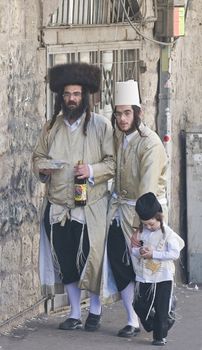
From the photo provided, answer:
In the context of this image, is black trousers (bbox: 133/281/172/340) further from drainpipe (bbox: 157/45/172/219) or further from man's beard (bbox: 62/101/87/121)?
drainpipe (bbox: 157/45/172/219)

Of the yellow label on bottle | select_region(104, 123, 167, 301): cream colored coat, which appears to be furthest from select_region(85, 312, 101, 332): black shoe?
the yellow label on bottle

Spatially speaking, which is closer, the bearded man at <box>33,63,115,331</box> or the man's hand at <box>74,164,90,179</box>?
the man's hand at <box>74,164,90,179</box>

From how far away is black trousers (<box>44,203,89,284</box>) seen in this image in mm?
8078

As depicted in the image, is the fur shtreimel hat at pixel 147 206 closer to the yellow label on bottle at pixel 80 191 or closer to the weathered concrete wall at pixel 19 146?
the yellow label on bottle at pixel 80 191

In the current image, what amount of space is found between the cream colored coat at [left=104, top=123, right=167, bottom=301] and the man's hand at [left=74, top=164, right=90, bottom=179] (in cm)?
27

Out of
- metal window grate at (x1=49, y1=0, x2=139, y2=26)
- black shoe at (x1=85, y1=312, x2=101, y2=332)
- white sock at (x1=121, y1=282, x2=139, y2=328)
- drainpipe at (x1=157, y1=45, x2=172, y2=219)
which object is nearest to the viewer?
white sock at (x1=121, y1=282, x2=139, y2=328)

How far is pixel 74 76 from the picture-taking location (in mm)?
7973

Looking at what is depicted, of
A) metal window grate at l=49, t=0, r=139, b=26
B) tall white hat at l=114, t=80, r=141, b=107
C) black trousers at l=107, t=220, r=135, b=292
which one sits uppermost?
metal window grate at l=49, t=0, r=139, b=26

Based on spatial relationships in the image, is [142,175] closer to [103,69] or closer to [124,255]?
[124,255]

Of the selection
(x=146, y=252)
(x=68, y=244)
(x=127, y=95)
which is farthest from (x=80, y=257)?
(x=127, y=95)

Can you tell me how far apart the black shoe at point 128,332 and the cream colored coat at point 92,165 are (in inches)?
16.3

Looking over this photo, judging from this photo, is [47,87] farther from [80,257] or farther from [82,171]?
[80,257]

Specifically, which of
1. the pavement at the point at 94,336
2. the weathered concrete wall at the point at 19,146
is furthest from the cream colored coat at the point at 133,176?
the weathered concrete wall at the point at 19,146

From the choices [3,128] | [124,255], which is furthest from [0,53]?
[124,255]
